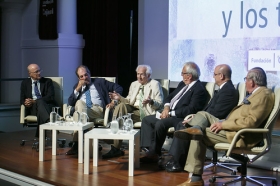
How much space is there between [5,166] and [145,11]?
3138 millimetres

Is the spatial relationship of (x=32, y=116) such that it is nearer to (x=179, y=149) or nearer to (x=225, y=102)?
(x=179, y=149)

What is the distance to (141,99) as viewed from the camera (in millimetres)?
5699

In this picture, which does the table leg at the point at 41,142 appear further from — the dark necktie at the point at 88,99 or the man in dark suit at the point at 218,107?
the man in dark suit at the point at 218,107

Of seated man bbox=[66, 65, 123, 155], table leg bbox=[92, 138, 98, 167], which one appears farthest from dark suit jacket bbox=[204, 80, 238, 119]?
seated man bbox=[66, 65, 123, 155]

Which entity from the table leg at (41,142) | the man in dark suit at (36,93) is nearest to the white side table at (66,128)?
the table leg at (41,142)

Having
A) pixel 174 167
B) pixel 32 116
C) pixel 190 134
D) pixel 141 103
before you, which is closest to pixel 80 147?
pixel 141 103

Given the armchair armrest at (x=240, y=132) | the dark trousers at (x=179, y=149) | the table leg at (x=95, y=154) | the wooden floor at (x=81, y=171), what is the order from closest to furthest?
the armchair armrest at (x=240, y=132), the wooden floor at (x=81, y=171), the dark trousers at (x=179, y=149), the table leg at (x=95, y=154)

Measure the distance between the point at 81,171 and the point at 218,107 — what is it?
4.69 ft

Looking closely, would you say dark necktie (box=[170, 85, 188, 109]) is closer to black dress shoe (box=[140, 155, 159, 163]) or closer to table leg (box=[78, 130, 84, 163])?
black dress shoe (box=[140, 155, 159, 163])

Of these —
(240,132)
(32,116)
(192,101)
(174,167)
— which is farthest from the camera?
(32,116)

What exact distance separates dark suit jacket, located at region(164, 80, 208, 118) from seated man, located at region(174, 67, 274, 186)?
701 millimetres

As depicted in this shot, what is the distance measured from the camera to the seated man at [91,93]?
5949mm

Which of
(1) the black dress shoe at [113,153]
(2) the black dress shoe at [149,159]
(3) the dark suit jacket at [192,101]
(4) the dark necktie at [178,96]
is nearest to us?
(3) the dark suit jacket at [192,101]

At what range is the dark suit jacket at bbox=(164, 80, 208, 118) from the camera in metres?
5.07
